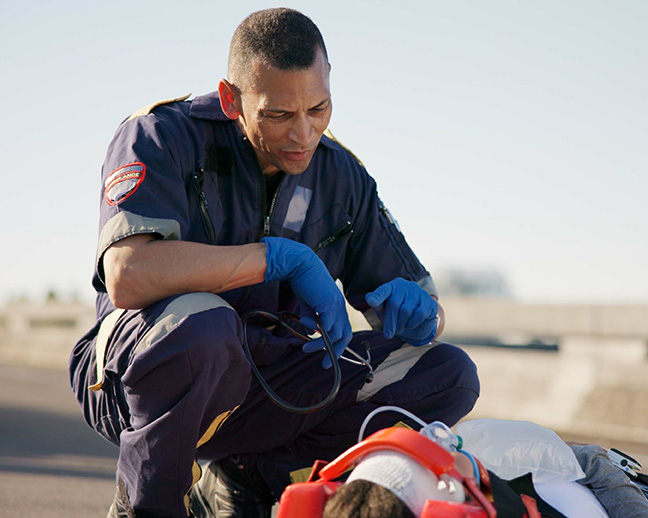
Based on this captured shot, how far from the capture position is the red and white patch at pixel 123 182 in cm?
221

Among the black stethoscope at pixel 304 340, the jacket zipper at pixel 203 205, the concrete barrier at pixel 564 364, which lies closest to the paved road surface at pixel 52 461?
the concrete barrier at pixel 564 364

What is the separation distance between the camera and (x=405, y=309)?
246cm

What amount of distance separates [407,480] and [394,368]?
4.45ft

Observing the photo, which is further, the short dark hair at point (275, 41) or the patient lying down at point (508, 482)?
the short dark hair at point (275, 41)

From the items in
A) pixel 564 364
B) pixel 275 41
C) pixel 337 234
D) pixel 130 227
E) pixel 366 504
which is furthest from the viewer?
pixel 564 364

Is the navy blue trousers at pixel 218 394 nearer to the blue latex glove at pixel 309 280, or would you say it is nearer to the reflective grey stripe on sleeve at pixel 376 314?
the reflective grey stripe on sleeve at pixel 376 314

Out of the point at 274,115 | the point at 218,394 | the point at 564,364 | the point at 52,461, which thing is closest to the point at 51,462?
the point at 52,461

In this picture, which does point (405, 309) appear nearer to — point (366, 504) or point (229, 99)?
point (229, 99)

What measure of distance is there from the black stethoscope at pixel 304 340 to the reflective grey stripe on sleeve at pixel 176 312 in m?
0.16

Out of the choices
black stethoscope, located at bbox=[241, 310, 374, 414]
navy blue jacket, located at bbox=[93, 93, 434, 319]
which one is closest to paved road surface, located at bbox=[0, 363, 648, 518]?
navy blue jacket, located at bbox=[93, 93, 434, 319]

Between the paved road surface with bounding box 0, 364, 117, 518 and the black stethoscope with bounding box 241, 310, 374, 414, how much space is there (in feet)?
3.64

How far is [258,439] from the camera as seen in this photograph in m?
2.49

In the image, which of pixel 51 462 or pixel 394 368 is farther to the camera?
pixel 51 462

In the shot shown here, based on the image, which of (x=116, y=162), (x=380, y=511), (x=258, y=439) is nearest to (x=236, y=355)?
(x=258, y=439)
